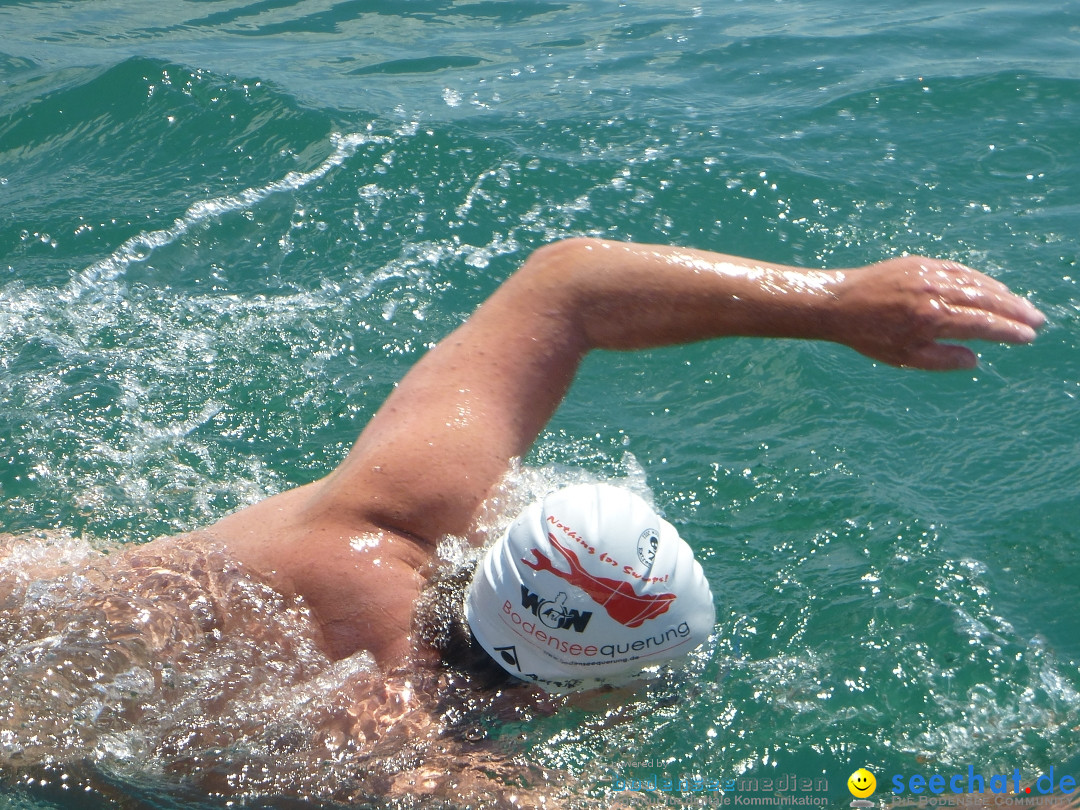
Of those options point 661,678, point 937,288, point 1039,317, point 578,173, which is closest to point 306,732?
point 661,678

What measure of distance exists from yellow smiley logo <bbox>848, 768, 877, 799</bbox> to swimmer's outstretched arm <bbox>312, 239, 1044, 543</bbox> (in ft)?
4.75

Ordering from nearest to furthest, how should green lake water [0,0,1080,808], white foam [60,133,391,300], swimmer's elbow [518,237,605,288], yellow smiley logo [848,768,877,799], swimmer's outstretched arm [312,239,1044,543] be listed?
swimmer's outstretched arm [312,239,1044,543], swimmer's elbow [518,237,605,288], yellow smiley logo [848,768,877,799], green lake water [0,0,1080,808], white foam [60,133,391,300]

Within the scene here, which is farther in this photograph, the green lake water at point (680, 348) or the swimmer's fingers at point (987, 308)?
the green lake water at point (680, 348)

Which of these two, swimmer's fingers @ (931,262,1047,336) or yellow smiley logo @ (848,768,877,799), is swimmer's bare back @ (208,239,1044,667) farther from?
yellow smiley logo @ (848,768,877,799)

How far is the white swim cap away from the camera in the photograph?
2756 mm

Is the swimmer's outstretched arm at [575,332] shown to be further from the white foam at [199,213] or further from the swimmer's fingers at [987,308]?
the white foam at [199,213]

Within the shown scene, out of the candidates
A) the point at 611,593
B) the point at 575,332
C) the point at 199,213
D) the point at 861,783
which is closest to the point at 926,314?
the point at 575,332

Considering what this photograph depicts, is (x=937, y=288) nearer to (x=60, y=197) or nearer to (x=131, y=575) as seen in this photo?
(x=131, y=575)

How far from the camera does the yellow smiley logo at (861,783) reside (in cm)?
343

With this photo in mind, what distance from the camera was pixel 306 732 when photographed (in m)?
3.01

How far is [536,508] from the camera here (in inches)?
113

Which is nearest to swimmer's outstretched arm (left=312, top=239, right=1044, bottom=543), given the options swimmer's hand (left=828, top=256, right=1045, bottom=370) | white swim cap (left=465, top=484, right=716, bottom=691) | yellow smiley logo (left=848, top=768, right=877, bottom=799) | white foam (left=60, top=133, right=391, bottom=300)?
swimmer's hand (left=828, top=256, right=1045, bottom=370)

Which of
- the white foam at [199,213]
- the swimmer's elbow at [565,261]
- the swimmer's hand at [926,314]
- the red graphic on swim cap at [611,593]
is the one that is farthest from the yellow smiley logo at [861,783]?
the white foam at [199,213]

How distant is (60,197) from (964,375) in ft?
18.4
